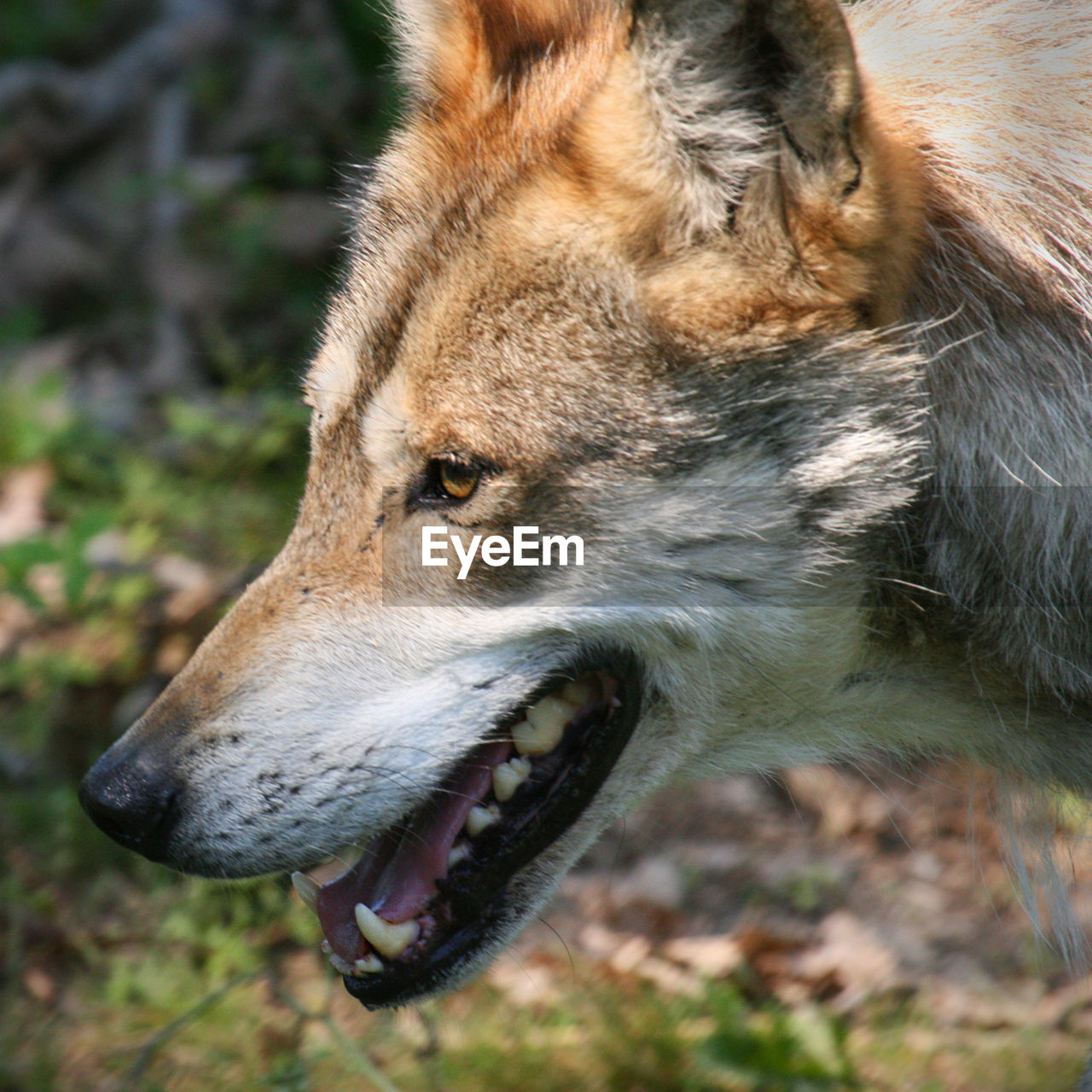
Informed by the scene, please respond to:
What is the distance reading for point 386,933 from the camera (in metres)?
2.47

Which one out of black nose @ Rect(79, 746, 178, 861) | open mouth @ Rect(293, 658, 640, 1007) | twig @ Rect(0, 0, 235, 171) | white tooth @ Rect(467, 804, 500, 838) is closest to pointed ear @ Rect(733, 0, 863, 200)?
open mouth @ Rect(293, 658, 640, 1007)

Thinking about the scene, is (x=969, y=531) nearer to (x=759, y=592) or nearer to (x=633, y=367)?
(x=759, y=592)

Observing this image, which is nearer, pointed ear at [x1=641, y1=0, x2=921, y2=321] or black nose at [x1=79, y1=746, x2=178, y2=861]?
pointed ear at [x1=641, y1=0, x2=921, y2=321]

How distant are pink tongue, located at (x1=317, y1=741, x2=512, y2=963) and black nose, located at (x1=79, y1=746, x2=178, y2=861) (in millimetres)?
381

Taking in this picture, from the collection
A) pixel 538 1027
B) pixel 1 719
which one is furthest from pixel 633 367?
pixel 1 719

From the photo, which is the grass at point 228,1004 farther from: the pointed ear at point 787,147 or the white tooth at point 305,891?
the pointed ear at point 787,147

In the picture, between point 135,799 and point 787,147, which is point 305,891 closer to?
point 135,799

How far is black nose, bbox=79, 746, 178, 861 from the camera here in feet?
7.71

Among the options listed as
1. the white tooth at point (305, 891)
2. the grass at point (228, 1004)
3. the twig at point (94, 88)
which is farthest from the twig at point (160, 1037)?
the twig at point (94, 88)

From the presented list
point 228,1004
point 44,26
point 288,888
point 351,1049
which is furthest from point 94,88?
point 351,1049

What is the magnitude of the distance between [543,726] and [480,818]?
0.71ft

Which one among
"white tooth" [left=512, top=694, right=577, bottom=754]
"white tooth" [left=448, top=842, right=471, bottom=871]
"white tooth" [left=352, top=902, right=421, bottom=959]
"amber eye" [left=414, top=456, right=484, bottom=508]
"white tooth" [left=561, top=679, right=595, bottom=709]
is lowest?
"white tooth" [left=352, top=902, right=421, bottom=959]

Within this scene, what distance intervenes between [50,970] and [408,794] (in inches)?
68.0

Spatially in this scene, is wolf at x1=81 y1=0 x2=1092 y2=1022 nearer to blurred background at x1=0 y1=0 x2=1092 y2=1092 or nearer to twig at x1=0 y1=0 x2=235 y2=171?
blurred background at x1=0 y1=0 x2=1092 y2=1092
